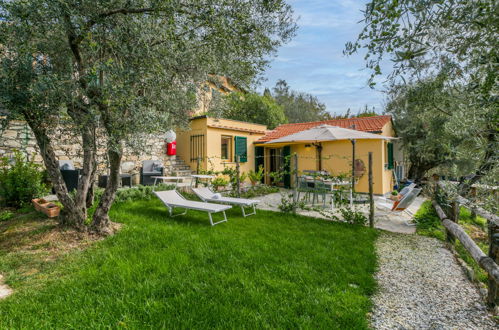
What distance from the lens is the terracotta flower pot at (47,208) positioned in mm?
5934

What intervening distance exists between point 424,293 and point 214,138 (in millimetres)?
10077

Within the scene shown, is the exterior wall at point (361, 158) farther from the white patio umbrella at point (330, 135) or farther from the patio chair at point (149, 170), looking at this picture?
the patio chair at point (149, 170)

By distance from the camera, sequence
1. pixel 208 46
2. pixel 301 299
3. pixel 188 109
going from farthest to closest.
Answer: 1. pixel 188 109
2. pixel 208 46
3. pixel 301 299

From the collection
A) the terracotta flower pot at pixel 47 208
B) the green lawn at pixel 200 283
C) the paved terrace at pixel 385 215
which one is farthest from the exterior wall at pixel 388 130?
the terracotta flower pot at pixel 47 208

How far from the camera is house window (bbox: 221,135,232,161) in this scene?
13.4 meters

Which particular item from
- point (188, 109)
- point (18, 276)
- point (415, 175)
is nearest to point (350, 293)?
point (18, 276)

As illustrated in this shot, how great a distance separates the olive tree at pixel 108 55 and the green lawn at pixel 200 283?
1432 mm

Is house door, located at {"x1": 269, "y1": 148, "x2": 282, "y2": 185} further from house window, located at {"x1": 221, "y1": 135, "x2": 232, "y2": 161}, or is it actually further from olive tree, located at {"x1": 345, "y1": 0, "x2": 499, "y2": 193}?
olive tree, located at {"x1": 345, "y1": 0, "x2": 499, "y2": 193}

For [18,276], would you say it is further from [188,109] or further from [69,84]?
[188,109]

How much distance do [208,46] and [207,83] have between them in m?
1.13

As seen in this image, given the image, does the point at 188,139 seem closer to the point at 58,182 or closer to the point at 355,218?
the point at 58,182

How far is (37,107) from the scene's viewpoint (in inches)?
145

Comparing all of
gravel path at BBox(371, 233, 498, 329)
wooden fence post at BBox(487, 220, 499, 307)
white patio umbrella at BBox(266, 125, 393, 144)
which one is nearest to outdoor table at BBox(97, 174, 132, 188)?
white patio umbrella at BBox(266, 125, 393, 144)

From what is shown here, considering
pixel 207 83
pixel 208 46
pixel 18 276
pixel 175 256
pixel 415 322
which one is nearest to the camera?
pixel 415 322
